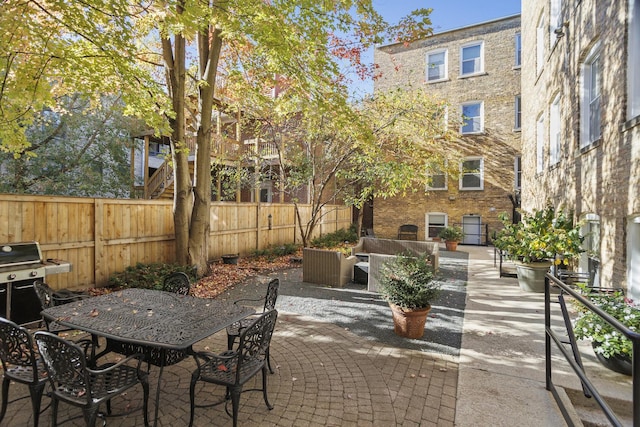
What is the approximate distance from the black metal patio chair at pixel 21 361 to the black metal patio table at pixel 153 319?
0.35 metres

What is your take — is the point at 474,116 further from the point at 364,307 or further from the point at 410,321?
the point at 410,321

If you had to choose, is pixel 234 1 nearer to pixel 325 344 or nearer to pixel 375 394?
pixel 325 344

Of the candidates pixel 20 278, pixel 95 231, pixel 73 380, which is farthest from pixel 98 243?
pixel 73 380

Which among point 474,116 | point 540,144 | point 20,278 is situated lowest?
point 20,278

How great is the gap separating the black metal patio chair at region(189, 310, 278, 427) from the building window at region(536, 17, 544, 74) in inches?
418

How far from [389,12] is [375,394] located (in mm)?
7184

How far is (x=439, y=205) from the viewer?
53.3ft

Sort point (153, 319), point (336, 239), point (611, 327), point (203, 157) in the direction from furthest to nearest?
1. point (336, 239)
2. point (203, 157)
3. point (611, 327)
4. point (153, 319)

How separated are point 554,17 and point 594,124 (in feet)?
12.8

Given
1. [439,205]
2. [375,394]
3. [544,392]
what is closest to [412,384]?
[375,394]

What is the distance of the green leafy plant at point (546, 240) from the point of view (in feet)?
19.7

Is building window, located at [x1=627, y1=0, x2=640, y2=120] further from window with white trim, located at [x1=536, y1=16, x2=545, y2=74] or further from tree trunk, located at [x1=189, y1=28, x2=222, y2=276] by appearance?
tree trunk, located at [x1=189, y1=28, x2=222, y2=276]

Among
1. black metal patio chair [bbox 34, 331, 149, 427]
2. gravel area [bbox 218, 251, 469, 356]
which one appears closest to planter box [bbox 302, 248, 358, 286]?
gravel area [bbox 218, 251, 469, 356]

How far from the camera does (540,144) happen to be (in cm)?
941
